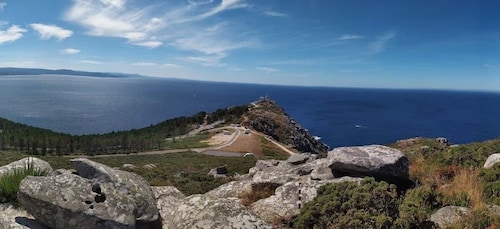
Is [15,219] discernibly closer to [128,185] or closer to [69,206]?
[69,206]

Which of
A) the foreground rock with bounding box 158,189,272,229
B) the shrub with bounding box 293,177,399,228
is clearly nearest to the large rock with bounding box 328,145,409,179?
the shrub with bounding box 293,177,399,228

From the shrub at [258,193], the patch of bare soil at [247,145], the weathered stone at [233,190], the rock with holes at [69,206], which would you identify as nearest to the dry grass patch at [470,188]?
the shrub at [258,193]

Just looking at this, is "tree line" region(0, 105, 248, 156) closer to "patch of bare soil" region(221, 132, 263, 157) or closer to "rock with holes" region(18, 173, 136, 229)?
"patch of bare soil" region(221, 132, 263, 157)

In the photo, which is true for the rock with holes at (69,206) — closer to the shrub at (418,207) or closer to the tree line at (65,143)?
the shrub at (418,207)

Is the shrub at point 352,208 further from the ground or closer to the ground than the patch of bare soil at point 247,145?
further from the ground

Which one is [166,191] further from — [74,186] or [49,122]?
[49,122]
